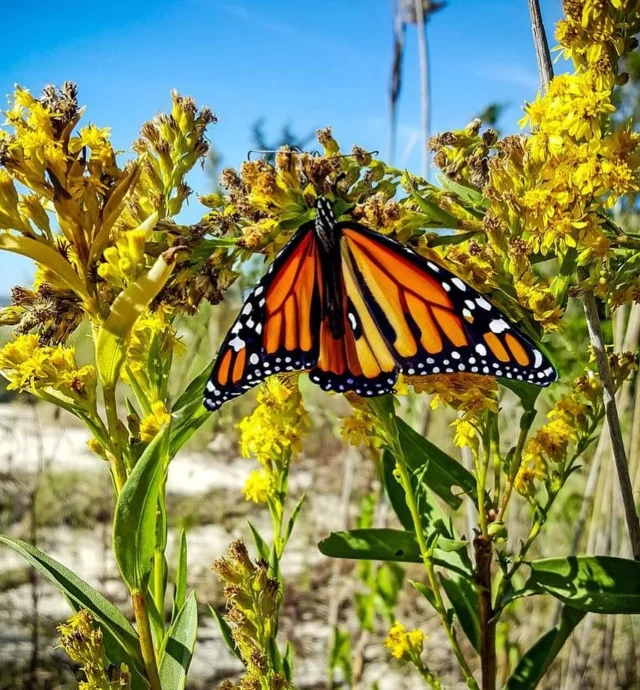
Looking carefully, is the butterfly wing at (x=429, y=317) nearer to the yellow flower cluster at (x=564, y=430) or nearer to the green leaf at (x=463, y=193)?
the green leaf at (x=463, y=193)

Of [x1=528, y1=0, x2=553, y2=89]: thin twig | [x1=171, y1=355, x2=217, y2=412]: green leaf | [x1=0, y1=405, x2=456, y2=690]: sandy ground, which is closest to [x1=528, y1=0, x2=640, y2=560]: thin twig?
[x1=528, y1=0, x2=553, y2=89]: thin twig

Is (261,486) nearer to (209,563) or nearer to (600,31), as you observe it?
(600,31)

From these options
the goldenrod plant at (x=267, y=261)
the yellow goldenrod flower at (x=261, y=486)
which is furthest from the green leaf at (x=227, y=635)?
the yellow goldenrod flower at (x=261, y=486)

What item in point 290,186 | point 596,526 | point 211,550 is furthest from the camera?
point 211,550

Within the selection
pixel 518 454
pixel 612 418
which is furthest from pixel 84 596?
pixel 612 418

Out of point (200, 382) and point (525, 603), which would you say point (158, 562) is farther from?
point (525, 603)

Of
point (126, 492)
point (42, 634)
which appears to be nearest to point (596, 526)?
point (126, 492)
